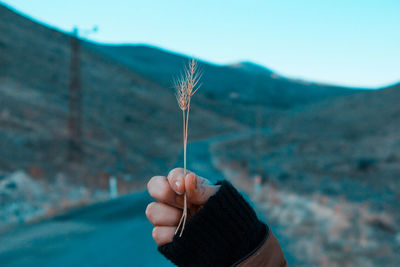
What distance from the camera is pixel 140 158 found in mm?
24547

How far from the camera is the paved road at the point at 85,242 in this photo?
5176mm

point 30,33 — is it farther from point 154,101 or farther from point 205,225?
point 205,225

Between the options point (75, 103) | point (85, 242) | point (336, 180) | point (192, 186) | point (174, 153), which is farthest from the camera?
point (174, 153)

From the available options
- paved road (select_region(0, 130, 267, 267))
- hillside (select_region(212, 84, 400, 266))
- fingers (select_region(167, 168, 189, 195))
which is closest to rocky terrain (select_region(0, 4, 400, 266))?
hillside (select_region(212, 84, 400, 266))

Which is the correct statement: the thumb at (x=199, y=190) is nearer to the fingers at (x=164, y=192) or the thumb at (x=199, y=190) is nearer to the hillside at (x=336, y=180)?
the fingers at (x=164, y=192)

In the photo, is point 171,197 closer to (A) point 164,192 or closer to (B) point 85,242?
(A) point 164,192

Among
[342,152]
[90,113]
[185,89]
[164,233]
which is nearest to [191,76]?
[185,89]

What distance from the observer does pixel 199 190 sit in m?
1.55

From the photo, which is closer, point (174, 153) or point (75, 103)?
point (75, 103)

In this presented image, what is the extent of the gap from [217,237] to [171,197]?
302 millimetres

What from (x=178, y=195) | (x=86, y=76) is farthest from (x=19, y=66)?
(x=178, y=195)

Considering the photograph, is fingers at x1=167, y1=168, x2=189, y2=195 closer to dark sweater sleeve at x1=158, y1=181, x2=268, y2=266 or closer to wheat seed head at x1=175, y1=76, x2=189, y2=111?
dark sweater sleeve at x1=158, y1=181, x2=268, y2=266

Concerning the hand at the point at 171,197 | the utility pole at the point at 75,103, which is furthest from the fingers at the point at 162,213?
the utility pole at the point at 75,103

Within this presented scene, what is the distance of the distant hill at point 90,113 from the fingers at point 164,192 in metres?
0.52
